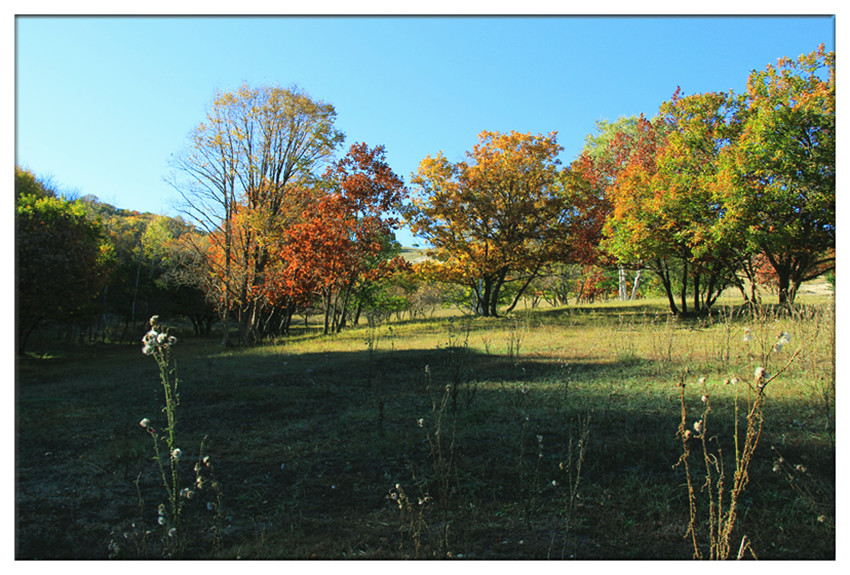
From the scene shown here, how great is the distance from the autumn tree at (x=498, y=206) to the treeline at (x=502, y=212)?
5cm

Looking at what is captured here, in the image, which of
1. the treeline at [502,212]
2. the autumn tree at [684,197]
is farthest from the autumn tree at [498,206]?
the autumn tree at [684,197]

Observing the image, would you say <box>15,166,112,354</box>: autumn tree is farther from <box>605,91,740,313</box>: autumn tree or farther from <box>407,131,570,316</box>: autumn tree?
<box>605,91,740,313</box>: autumn tree

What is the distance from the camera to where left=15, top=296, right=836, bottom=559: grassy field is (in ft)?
8.89

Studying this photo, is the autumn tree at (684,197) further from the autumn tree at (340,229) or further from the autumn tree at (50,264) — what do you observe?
the autumn tree at (50,264)

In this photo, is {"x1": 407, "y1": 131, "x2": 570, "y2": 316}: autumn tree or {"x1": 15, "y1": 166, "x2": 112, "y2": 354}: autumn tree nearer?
{"x1": 15, "y1": 166, "x2": 112, "y2": 354}: autumn tree

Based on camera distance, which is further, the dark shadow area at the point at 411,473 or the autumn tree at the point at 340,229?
the autumn tree at the point at 340,229

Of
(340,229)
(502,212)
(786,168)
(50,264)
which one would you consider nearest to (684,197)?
(786,168)

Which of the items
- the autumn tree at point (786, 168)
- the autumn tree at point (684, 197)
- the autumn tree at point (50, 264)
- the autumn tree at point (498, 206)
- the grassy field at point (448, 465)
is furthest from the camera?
the autumn tree at point (498, 206)

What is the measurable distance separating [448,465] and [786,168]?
10778 millimetres

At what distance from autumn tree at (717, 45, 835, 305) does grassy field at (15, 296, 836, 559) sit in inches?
161

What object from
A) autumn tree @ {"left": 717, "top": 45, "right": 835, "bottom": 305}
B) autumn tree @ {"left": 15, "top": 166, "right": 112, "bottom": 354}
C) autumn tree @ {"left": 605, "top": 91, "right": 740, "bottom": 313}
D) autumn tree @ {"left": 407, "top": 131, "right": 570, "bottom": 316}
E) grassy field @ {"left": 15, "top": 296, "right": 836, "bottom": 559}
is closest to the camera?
grassy field @ {"left": 15, "top": 296, "right": 836, "bottom": 559}

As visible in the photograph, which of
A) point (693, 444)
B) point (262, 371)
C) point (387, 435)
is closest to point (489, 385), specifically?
point (387, 435)

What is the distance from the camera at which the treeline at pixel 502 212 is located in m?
10.6

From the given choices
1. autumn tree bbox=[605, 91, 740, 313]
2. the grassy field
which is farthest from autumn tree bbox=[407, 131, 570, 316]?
the grassy field
